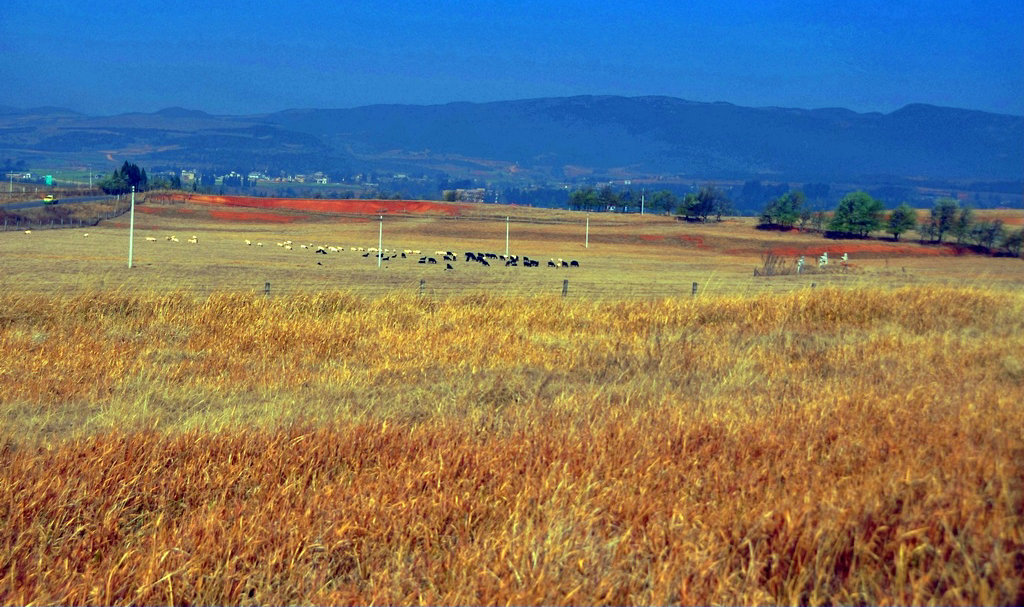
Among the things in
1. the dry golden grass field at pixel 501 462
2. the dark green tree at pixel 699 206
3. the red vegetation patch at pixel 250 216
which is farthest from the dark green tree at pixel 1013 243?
the red vegetation patch at pixel 250 216

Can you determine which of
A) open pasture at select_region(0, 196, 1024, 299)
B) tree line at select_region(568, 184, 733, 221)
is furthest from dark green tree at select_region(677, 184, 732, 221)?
open pasture at select_region(0, 196, 1024, 299)

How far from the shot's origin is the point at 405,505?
579cm

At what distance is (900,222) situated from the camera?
78625 millimetres

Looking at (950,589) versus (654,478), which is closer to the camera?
(950,589)

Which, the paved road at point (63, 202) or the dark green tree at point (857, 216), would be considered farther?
the dark green tree at point (857, 216)

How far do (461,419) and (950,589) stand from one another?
178 inches

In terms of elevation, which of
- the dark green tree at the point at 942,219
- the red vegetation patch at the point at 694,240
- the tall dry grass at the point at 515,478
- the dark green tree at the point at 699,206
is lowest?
the tall dry grass at the point at 515,478

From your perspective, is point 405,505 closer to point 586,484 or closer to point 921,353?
point 586,484

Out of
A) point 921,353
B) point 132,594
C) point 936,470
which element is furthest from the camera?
point 921,353

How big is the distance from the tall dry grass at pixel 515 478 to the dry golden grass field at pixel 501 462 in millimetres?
25

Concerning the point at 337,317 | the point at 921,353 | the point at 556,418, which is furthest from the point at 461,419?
the point at 337,317

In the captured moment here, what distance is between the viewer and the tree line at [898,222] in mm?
57034

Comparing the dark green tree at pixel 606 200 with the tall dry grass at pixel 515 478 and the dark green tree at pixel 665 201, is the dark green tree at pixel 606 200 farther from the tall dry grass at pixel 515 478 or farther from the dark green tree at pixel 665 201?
the tall dry grass at pixel 515 478

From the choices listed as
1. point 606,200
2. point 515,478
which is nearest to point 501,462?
point 515,478
